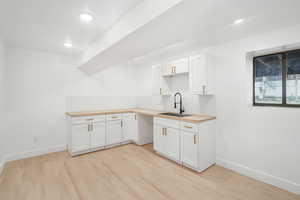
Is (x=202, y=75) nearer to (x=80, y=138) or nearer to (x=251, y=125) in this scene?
(x=251, y=125)

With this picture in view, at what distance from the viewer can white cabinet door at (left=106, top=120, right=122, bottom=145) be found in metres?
3.84

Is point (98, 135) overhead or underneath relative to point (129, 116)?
underneath

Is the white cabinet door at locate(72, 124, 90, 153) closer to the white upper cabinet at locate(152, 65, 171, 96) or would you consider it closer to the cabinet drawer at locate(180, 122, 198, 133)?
the white upper cabinet at locate(152, 65, 171, 96)

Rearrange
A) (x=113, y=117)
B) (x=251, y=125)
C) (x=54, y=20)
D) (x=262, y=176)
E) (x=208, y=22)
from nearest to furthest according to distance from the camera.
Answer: (x=208, y=22) < (x=54, y=20) < (x=262, y=176) < (x=251, y=125) < (x=113, y=117)

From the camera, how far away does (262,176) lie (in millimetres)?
2318

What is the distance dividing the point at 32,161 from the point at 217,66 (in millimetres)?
4502

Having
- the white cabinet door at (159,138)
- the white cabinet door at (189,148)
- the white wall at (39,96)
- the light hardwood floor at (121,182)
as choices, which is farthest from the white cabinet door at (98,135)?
the white cabinet door at (189,148)

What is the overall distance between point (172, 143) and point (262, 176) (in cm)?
157

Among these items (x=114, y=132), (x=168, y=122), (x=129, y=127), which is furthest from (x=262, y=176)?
(x=114, y=132)

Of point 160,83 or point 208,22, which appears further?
point 160,83

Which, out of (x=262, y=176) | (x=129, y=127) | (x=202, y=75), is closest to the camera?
(x=262, y=176)

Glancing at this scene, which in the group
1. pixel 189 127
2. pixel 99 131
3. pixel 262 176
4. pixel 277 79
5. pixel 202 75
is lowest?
pixel 262 176

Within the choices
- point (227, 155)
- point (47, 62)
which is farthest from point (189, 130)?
point (47, 62)

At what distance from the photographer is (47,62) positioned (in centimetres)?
360
